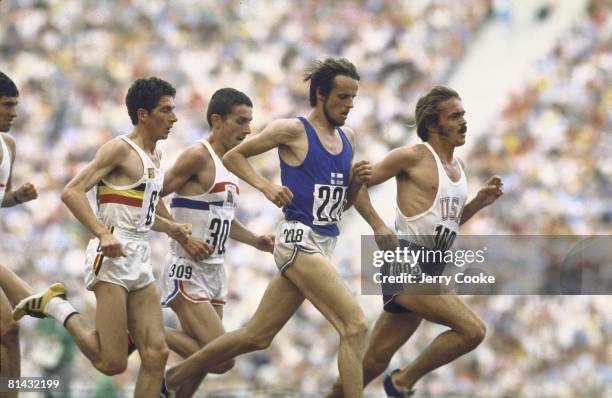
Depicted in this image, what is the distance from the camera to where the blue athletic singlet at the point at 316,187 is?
35.0ft

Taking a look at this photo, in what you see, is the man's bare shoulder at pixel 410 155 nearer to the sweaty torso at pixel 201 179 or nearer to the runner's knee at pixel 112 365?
the sweaty torso at pixel 201 179

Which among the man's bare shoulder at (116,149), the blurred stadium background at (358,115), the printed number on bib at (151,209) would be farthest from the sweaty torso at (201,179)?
the blurred stadium background at (358,115)

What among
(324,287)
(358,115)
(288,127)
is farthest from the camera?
(358,115)

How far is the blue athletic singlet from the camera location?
1066cm

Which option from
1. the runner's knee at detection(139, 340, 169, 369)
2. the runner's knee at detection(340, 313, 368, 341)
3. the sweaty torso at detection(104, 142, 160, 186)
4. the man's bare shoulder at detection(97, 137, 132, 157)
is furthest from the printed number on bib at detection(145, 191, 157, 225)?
the runner's knee at detection(340, 313, 368, 341)

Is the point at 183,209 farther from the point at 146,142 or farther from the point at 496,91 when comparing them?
the point at 496,91

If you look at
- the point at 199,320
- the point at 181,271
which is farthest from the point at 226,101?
the point at 199,320

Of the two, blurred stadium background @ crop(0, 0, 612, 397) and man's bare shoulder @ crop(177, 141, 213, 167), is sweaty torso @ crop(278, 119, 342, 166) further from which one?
blurred stadium background @ crop(0, 0, 612, 397)

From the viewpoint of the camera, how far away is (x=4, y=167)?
11.3m

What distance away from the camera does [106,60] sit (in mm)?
24062

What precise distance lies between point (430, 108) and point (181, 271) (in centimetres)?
241

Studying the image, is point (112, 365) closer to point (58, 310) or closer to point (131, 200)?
point (58, 310)

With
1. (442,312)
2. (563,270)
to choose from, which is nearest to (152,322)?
(442,312)

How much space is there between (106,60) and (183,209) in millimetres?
12818
